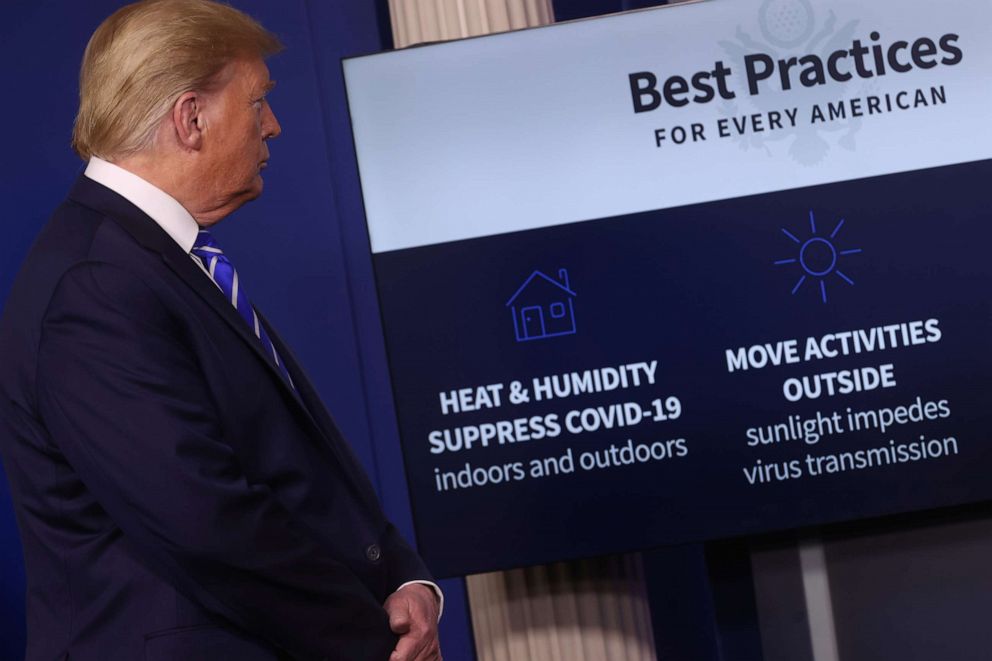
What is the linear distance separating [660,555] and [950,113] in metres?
1.59

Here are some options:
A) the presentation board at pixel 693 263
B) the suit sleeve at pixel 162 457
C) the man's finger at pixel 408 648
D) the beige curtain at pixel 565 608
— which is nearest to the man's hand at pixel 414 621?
the man's finger at pixel 408 648

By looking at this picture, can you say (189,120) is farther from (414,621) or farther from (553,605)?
(553,605)

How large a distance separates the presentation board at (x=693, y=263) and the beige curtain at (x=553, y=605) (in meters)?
0.26

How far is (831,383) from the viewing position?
8.25 ft

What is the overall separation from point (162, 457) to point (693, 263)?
1.34 m

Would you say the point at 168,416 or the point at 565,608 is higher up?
the point at 168,416

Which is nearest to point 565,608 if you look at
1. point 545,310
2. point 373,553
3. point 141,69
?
point 545,310

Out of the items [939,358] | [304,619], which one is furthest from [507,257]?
[304,619]

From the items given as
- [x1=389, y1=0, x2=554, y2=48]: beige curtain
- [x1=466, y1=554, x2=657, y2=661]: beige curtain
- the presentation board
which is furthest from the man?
[x1=389, y1=0, x2=554, y2=48]: beige curtain

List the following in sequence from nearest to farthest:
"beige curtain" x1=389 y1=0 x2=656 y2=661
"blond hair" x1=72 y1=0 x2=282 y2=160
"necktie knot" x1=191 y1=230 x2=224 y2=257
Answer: "blond hair" x1=72 y1=0 x2=282 y2=160, "necktie knot" x1=191 y1=230 x2=224 y2=257, "beige curtain" x1=389 y1=0 x2=656 y2=661

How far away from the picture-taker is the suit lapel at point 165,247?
1.65 m

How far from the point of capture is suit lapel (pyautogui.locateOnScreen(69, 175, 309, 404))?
165 cm

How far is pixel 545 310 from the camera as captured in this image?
252 cm

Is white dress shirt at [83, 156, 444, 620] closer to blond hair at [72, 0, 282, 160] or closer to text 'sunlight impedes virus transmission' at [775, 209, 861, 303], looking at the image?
blond hair at [72, 0, 282, 160]
